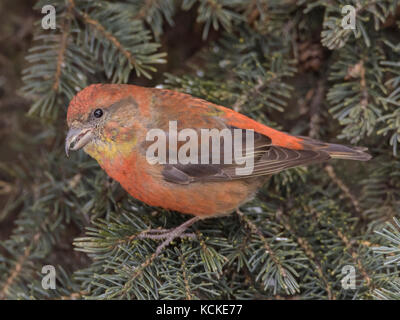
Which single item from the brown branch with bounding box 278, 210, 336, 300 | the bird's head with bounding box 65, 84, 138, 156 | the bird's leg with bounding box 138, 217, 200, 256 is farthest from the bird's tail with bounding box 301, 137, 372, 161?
the bird's head with bounding box 65, 84, 138, 156

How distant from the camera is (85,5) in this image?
2.51 meters

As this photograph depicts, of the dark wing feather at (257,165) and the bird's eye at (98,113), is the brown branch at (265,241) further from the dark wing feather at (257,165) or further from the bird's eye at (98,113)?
the bird's eye at (98,113)

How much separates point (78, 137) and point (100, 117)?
0.52 ft

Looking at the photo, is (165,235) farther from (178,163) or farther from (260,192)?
(260,192)

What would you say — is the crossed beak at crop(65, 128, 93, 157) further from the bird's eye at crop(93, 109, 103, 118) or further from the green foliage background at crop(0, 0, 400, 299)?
the green foliage background at crop(0, 0, 400, 299)

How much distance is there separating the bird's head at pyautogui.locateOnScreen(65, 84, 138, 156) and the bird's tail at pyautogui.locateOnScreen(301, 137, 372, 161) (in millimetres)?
983

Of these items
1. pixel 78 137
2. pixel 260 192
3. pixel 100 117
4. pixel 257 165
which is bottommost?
pixel 260 192

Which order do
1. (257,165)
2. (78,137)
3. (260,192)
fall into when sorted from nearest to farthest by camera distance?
(78,137), (257,165), (260,192)

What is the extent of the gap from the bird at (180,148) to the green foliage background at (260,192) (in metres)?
0.12

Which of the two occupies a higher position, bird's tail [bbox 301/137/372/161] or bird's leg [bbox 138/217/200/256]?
bird's tail [bbox 301/137/372/161]

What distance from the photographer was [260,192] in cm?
272

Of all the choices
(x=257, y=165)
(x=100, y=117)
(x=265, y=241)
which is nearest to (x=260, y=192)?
(x=257, y=165)

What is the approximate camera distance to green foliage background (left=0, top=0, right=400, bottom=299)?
2.16 meters
